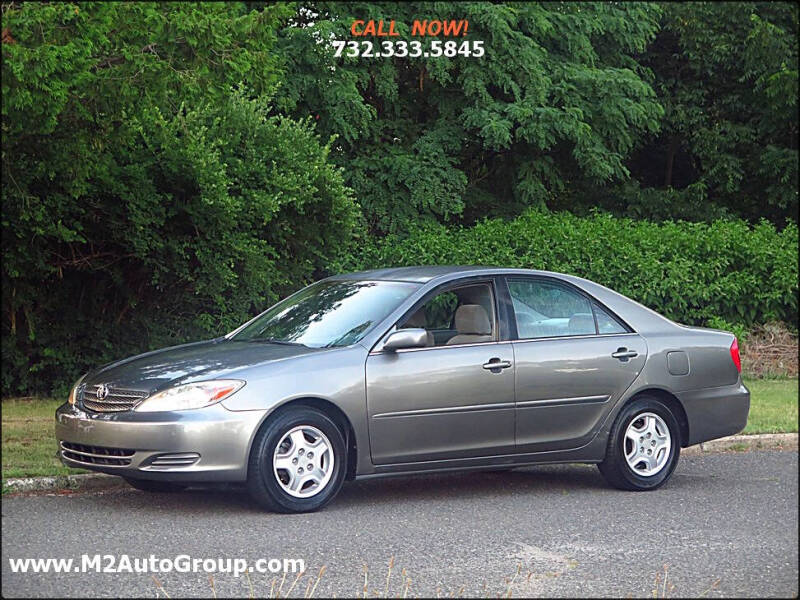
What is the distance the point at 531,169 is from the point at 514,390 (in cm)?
A: 1464

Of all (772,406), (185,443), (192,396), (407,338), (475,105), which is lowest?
(772,406)

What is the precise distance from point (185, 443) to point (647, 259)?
465 inches

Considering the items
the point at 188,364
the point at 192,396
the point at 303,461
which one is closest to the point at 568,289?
the point at 303,461

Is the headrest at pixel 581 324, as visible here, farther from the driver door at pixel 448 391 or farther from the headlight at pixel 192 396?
the headlight at pixel 192 396

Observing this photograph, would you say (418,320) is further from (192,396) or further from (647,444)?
(647,444)

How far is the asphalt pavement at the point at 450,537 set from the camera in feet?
20.4

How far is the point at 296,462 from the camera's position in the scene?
26.3 ft

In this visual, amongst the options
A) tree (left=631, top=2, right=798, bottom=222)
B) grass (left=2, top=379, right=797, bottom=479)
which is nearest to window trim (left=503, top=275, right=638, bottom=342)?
grass (left=2, top=379, right=797, bottom=479)

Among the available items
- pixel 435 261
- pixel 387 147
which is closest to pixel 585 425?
pixel 435 261

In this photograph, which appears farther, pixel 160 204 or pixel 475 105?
pixel 475 105

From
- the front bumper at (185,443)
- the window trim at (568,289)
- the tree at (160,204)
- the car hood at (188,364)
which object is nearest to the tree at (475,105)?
the tree at (160,204)

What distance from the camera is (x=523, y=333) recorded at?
9.09 m

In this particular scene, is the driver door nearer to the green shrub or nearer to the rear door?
the rear door

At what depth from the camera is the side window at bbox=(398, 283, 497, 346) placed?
29.4 ft
